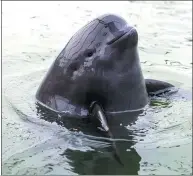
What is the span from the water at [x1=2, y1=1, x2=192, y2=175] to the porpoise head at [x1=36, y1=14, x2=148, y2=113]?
0.40 metres

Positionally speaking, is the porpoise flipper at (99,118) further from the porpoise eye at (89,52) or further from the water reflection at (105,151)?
the porpoise eye at (89,52)

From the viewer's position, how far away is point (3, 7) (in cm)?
1320

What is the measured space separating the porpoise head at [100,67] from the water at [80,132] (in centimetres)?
40

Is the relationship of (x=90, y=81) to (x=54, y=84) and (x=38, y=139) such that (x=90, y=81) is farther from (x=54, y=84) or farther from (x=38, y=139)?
(x=38, y=139)

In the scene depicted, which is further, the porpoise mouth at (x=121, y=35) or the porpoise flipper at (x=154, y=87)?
the porpoise flipper at (x=154, y=87)

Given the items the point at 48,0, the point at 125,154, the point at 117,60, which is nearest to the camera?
the point at 125,154

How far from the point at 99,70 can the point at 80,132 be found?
2.58 ft

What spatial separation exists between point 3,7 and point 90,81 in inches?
317

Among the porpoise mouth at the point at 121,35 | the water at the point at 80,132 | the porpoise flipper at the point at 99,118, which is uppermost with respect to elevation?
the porpoise mouth at the point at 121,35

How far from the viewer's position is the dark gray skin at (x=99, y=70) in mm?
5758

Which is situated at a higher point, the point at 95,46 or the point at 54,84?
the point at 95,46

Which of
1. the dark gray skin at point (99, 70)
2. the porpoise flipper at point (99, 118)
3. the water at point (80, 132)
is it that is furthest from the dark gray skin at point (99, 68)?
the water at point (80, 132)

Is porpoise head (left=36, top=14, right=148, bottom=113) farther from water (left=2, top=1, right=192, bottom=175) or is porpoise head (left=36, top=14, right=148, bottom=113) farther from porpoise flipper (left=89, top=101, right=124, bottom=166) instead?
water (left=2, top=1, right=192, bottom=175)

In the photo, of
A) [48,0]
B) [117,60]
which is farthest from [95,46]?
[48,0]
